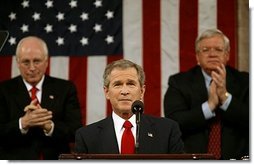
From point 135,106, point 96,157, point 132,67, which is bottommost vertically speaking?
point 96,157

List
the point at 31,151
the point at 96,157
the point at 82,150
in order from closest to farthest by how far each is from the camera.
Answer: the point at 96,157 → the point at 82,150 → the point at 31,151

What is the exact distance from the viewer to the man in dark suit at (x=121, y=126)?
4.11 metres

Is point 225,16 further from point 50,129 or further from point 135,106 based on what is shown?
point 50,129

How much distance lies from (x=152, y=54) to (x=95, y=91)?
0.42 meters

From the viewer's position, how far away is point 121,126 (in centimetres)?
418

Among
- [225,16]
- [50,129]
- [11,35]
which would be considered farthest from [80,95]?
[225,16]

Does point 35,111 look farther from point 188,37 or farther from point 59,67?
point 188,37

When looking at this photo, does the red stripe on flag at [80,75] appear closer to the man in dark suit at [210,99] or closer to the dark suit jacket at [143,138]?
the dark suit jacket at [143,138]

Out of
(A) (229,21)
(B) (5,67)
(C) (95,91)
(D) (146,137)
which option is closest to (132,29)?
(C) (95,91)

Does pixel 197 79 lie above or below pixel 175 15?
below

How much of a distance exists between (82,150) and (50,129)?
0.37m

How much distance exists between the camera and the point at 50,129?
4.38m

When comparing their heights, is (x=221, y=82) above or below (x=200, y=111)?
above

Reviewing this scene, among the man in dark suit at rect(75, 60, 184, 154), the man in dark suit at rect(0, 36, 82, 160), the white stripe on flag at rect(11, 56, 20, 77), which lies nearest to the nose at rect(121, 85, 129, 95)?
the man in dark suit at rect(75, 60, 184, 154)
